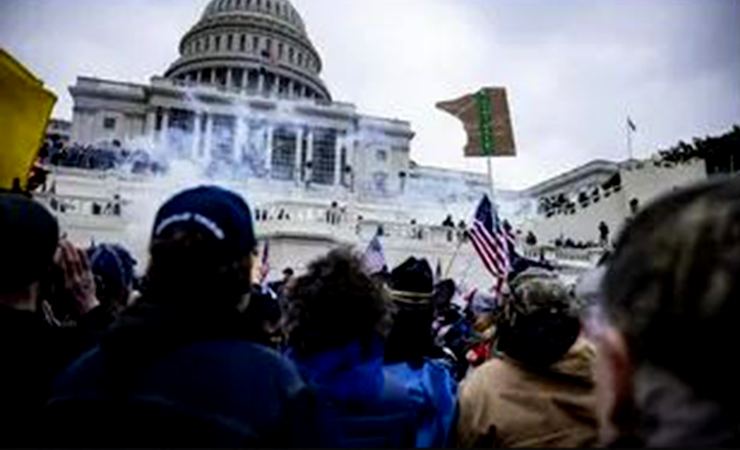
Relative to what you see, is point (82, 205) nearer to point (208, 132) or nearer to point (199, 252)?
point (199, 252)

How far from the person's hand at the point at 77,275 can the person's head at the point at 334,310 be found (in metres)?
0.77

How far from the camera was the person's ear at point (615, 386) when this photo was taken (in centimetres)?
120

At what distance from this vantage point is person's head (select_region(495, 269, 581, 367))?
8.99 feet

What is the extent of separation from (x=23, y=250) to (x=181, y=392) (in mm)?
800

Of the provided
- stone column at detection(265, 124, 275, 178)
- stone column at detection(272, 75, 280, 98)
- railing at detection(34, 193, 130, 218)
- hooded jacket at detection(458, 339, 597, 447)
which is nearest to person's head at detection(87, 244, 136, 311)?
hooded jacket at detection(458, 339, 597, 447)

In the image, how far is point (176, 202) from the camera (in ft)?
6.03

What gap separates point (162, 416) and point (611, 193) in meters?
39.4

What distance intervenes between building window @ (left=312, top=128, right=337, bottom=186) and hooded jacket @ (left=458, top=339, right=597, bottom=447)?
6544cm

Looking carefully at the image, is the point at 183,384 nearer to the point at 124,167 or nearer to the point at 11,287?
the point at 11,287

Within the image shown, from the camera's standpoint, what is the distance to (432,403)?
2.92 meters

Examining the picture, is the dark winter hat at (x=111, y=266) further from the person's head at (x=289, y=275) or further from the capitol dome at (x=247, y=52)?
the capitol dome at (x=247, y=52)

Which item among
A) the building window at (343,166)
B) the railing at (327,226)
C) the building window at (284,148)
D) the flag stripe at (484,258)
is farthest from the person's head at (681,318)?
the building window at (284,148)

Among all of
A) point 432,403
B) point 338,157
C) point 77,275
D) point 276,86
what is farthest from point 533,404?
point 276,86

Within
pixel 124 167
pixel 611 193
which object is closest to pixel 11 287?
pixel 611 193
